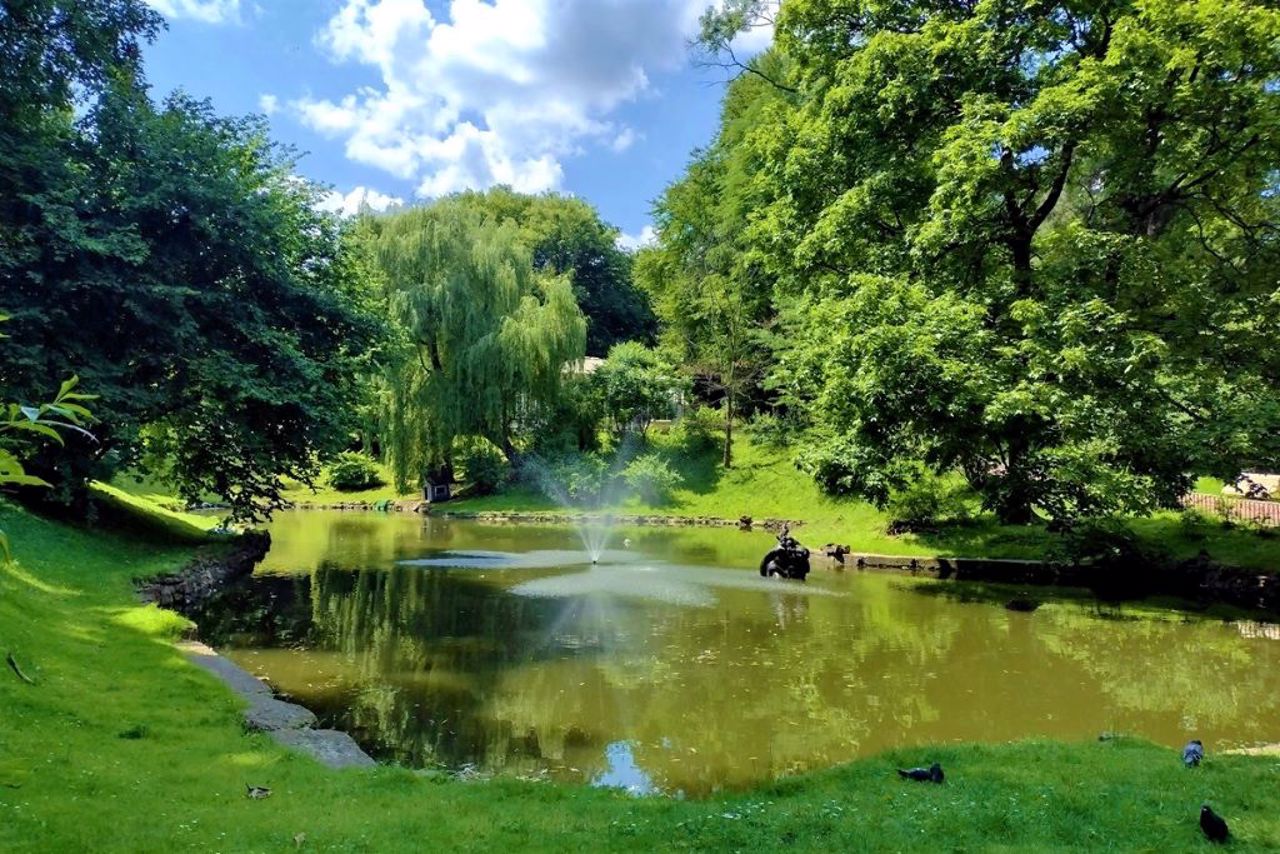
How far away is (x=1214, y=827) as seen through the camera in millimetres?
4887

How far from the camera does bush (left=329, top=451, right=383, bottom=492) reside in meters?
40.9

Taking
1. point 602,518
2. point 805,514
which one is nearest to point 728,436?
point 805,514

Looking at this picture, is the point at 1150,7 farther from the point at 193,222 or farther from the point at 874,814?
the point at 193,222

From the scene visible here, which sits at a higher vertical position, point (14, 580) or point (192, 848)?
point (14, 580)

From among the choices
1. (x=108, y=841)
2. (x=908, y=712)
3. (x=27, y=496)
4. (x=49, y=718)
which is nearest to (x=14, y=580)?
(x=49, y=718)

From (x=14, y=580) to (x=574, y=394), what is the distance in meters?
28.5

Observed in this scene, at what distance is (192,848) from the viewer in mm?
4660

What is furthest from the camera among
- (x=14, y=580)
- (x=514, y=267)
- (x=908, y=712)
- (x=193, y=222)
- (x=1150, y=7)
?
(x=514, y=267)

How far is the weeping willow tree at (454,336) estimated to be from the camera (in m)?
35.2

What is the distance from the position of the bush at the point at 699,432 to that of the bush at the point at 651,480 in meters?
2.94

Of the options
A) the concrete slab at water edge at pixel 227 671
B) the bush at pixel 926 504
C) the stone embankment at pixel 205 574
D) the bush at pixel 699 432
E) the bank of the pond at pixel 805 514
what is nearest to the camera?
the concrete slab at water edge at pixel 227 671

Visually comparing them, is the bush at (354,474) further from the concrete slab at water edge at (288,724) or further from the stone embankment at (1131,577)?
the concrete slab at water edge at (288,724)

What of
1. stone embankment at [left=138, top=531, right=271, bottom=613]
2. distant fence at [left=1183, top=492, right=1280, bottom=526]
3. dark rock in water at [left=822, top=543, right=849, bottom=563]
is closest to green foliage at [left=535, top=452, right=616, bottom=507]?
dark rock in water at [left=822, top=543, right=849, bottom=563]

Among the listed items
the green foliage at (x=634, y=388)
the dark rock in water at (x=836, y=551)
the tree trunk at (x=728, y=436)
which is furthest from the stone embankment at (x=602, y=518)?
the dark rock in water at (x=836, y=551)
